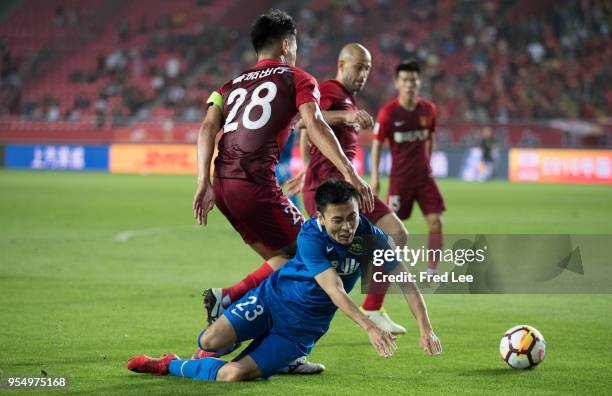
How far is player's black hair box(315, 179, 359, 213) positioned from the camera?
5.05 metres

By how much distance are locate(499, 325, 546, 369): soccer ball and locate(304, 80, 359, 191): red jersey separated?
2.05 metres

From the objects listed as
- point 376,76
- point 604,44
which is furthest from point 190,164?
point 604,44

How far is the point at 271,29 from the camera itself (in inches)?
242

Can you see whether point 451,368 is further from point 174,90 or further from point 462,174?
point 174,90

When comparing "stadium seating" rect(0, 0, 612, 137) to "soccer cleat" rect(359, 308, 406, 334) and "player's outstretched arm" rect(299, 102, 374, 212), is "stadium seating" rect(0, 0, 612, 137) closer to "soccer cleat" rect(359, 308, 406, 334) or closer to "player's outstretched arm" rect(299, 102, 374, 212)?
"soccer cleat" rect(359, 308, 406, 334)

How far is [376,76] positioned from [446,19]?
413cm

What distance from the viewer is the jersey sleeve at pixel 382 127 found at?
392 inches

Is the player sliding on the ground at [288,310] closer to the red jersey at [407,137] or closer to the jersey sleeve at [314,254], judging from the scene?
the jersey sleeve at [314,254]

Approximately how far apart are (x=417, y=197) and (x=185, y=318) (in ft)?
10.4

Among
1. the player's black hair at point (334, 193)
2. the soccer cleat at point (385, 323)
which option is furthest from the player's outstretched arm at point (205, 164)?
the soccer cleat at point (385, 323)

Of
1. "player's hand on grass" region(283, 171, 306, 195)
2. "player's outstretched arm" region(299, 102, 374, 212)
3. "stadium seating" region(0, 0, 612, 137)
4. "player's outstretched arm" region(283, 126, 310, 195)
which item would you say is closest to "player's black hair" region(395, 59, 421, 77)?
"player's outstretched arm" region(283, 126, 310, 195)

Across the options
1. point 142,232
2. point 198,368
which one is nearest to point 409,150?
point 198,368

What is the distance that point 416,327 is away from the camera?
777 cm

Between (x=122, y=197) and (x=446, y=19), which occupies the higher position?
(x=446, y=19)
